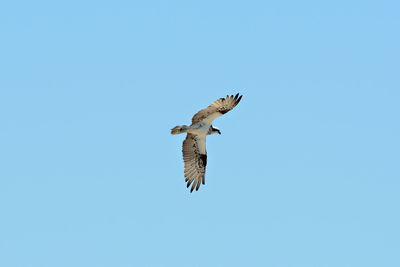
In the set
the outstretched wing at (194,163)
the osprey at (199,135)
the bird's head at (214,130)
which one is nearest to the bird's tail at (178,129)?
the osprey at (199,135)

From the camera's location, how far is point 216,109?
3847cm

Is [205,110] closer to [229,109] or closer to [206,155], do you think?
[229,109]

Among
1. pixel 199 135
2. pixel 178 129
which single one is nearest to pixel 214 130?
pixel 199 135

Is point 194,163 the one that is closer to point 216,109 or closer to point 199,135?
point 199,135

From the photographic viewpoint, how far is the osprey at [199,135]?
38250 mm

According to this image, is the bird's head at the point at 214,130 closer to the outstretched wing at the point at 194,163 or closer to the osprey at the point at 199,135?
the osprey at the point at 199,135

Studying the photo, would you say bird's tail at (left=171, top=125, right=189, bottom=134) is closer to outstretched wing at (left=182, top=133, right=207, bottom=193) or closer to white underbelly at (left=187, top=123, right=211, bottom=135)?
white underbelly at (left=187, top=123, right=211, bottom=135)

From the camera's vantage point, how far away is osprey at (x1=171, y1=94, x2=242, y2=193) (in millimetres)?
38250

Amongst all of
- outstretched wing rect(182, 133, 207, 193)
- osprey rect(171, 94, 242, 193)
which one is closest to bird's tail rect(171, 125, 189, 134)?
osprey rect(171, 94, 242, 193)

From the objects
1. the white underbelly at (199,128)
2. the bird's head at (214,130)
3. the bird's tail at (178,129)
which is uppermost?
the bird's head at (214,130)

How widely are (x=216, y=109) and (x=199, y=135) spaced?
205 cm

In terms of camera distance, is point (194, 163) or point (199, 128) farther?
point (194, 163)

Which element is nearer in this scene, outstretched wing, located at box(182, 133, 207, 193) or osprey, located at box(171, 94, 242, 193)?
osprey, located at box(171, 94, 242, 193)

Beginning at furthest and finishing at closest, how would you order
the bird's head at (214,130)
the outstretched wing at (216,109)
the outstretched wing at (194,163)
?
the outstretched wing at (194,163) → the bird's head at (214,130) → the outstretched wing at (216,109)
